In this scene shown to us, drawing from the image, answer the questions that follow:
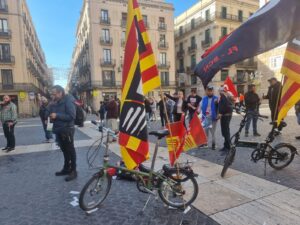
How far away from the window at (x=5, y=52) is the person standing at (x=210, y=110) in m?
30.9

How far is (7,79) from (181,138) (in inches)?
1287

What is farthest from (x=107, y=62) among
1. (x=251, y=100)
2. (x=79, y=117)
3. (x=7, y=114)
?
(x=79, y=117)

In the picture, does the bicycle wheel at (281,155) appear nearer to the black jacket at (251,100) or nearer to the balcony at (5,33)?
the black jacket at (251,100)

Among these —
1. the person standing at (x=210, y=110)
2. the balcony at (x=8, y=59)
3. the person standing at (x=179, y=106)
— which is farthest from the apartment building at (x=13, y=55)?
the person standing at (x=210, y=110)

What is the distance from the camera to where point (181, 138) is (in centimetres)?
332

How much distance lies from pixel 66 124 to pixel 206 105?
3.81m

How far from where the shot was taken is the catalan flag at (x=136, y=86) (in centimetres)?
290

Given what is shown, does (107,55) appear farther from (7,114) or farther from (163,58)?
(7,114)

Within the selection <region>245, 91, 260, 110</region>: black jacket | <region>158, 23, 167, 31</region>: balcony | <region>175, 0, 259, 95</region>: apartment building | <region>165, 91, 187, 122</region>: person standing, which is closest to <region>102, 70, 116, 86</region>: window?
<region>158, 23, 167, 31</region>: balcony

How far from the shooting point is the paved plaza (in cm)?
289

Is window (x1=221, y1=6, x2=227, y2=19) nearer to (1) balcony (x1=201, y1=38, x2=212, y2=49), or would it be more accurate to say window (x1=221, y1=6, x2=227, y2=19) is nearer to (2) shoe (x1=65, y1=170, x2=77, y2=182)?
(1) balcony (x1=201, y1=38, x2=212, y2=49)

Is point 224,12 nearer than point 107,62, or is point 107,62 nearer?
point 107,62

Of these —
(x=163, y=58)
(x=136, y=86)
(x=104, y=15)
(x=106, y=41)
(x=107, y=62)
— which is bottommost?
(x=136, y=86)

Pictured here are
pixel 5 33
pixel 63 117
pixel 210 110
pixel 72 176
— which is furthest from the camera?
pixel 5 33
